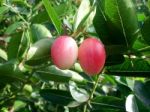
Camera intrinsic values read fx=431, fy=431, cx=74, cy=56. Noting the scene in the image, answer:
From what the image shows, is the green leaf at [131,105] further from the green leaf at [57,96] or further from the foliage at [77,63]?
the green leaf at [57,96]

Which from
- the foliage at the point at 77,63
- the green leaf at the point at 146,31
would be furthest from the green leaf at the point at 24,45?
the green leaf at the point at 146,31

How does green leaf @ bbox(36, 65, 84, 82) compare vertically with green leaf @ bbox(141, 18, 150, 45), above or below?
below

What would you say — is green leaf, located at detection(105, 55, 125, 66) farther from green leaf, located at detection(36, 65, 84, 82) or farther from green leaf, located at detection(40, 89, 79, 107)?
green leaf, located at detection(40, 89, 79, 107)

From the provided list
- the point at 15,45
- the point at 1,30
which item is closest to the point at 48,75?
the point at 15,45

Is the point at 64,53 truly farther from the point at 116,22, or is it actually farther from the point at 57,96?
the point at 57,96

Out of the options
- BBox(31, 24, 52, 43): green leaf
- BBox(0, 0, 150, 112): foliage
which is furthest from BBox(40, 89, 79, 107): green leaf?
BBox(31, 24, 52, 43): green leaf

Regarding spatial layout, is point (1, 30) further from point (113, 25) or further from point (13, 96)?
point (113, 25)

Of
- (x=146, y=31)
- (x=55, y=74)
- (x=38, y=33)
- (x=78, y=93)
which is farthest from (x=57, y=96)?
(x=146, y=31)
